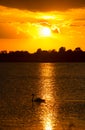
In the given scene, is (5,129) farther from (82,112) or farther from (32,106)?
(32,106)

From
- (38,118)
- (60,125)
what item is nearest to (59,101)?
(38,118)

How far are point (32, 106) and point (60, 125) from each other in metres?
19.6

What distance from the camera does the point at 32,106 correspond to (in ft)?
235

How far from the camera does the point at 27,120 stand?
55969 mm

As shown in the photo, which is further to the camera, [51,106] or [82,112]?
[51,106]

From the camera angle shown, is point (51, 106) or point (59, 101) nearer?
point (51, 106)

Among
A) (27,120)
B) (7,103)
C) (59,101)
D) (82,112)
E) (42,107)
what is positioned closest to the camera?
(27,120)

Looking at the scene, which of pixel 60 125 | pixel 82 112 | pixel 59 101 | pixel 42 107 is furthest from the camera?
pixel 59 101

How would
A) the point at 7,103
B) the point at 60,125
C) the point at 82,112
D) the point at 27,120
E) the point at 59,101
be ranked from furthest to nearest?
the point at 59,101 < the point at 7,103 < the point at 82,112 < the point at 27,120 < the point at 60,125

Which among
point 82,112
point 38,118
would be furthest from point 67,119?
point 82,112

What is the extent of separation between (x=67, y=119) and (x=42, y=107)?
13.5 meters

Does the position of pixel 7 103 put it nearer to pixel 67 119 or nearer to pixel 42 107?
pixel 42 107

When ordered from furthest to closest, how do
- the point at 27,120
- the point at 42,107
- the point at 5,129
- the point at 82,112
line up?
the point at 42,107 → the point at 82,112 → the point at 27,120 → the point at 5,129

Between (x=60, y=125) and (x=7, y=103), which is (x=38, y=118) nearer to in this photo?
(x=60, y=125)
